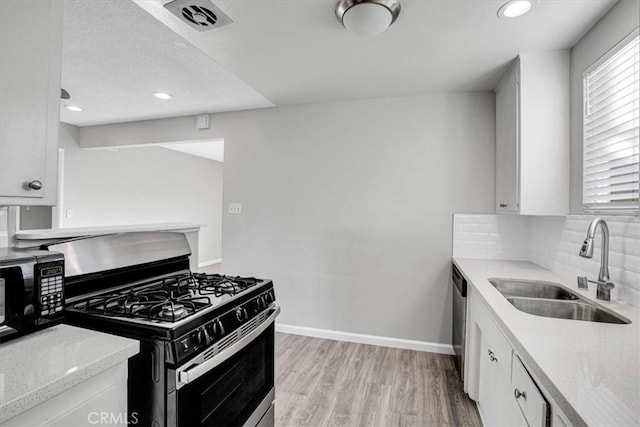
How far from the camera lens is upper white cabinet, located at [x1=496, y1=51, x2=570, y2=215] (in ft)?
6.50

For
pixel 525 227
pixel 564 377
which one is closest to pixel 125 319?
pixel 564 377

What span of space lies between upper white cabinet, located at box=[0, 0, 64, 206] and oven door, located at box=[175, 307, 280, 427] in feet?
2.75

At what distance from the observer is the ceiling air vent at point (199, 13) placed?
5.14 feet

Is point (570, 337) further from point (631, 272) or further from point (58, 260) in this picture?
point (58, 260)

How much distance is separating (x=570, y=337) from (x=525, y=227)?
5.98 feet

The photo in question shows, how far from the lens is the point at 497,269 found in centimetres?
221

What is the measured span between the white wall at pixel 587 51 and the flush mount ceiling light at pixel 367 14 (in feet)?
3.44

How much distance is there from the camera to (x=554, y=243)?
7.06 ft

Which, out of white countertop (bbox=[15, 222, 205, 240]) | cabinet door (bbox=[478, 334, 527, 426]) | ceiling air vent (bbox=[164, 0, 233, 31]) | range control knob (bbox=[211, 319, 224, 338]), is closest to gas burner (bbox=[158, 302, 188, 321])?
range control knob (bbox=[211, 319, 224, 338])

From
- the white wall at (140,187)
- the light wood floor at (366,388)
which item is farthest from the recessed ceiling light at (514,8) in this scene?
the white wall at (140,187)

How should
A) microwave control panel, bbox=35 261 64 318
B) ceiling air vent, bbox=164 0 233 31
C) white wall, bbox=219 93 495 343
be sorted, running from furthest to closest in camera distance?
white wall, bbox=219 93 495 343, ceiling air vent, bbox=164 0 233 31, microwave control panel, bbox=35 261 64 318

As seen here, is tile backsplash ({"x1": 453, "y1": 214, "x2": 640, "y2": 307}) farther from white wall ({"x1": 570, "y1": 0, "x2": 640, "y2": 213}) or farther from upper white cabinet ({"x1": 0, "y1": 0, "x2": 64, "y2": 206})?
upper white cabinet ({"x1": 0, "y1": 0, "x2": 64, "y2": 206})

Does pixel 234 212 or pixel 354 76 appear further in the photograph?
pixel 234 212

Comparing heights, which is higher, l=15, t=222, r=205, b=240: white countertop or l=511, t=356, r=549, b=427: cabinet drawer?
l=15, t=222, r=205, b=240: white countertop
